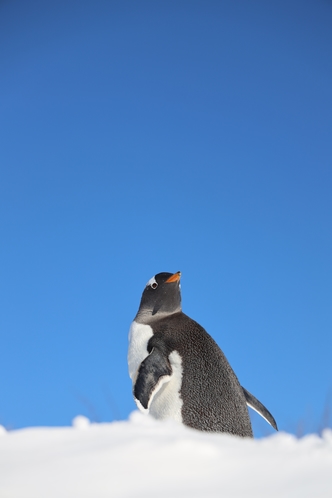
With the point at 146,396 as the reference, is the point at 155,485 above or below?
below

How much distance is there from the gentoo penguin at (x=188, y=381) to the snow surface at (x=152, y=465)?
363 centimetres

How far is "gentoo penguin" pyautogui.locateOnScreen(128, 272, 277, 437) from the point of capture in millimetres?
4715

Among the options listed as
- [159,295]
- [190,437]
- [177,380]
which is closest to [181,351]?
[177,380]

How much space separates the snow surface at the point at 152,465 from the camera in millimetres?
1021

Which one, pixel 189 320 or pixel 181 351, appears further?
pixel 189 320

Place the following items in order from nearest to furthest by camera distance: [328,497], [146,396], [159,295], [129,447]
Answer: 1. [328,497]
2. [129,447]
3. [146,396]
4. [159,295]

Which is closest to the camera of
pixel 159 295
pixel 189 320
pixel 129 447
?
pixel 129 447

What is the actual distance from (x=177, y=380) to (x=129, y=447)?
13.1ft

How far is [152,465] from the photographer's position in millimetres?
1086

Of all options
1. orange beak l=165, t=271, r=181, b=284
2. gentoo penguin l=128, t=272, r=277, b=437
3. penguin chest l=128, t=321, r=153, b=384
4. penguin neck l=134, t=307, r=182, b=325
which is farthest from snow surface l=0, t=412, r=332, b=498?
orange beak l=165, t=271, r=181, b=284

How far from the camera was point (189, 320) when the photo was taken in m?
5.88

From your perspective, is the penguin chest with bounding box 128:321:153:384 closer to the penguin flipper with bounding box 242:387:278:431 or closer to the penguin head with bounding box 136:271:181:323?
the penguin head with bounding box 136:271:181:323

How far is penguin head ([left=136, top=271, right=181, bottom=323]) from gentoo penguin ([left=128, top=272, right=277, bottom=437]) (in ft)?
2.06

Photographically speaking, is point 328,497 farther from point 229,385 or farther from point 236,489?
point 229,385
